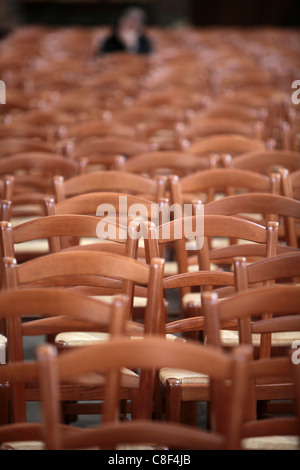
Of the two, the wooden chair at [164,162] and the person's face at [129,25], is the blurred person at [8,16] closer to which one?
the person's face at [129,25]

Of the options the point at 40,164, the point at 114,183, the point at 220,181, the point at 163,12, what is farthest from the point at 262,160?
the point at 163,12

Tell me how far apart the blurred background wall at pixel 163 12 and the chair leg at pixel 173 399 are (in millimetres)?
14433

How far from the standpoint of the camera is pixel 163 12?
18.1m

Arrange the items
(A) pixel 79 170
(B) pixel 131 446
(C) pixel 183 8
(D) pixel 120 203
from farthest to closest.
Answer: (C) pixel 183 8
(A) pixel 79 170
(D) pixel 120 203
(B) pixel 131 446

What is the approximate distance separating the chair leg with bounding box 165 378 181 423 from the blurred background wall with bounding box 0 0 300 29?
47.4 feet

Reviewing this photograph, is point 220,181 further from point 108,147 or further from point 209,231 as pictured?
point 108,147

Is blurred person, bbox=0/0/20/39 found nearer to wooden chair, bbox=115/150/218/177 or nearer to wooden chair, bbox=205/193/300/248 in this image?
wooden chair, bbox=115/150/218/177

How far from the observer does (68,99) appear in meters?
5.88

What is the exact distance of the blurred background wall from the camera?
17.0 metres

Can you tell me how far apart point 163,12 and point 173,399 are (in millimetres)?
17240

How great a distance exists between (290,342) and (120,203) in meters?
0.92

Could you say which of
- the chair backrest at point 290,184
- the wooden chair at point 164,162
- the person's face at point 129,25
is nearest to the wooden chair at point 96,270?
the chair backrest at point 290,184
